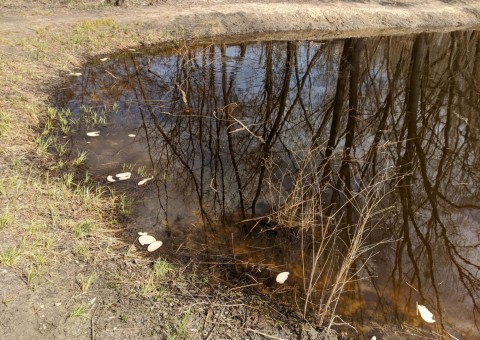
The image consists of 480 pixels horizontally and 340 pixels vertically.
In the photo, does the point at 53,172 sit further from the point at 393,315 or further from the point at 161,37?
the point at 161,37

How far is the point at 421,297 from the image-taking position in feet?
10.3

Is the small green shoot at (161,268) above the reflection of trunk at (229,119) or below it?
below

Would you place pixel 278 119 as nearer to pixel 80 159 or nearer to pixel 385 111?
pixel 385 111

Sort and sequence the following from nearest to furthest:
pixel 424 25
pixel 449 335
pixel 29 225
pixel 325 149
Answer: pixel 449 335
pixel 29 225
pixel 325 149
pixel 424 25

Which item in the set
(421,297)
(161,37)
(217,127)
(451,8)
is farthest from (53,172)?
(451,8)

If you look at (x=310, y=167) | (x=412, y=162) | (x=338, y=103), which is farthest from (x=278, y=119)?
(x=412, y=162)

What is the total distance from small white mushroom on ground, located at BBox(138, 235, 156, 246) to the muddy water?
0.41 feet

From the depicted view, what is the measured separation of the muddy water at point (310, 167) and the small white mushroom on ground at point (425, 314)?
0.04 m

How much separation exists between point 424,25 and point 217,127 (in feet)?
31.9

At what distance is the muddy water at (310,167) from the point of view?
3.21 m

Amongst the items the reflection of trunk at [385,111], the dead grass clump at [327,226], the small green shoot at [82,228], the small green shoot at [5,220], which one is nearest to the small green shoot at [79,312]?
the small green shoot at [82,228]

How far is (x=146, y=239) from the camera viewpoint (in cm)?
337

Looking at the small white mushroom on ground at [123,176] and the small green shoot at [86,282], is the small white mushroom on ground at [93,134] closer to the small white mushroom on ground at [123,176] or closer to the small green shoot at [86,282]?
the small white mushroom on ground at [123,176]

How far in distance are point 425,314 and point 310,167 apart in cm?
222
